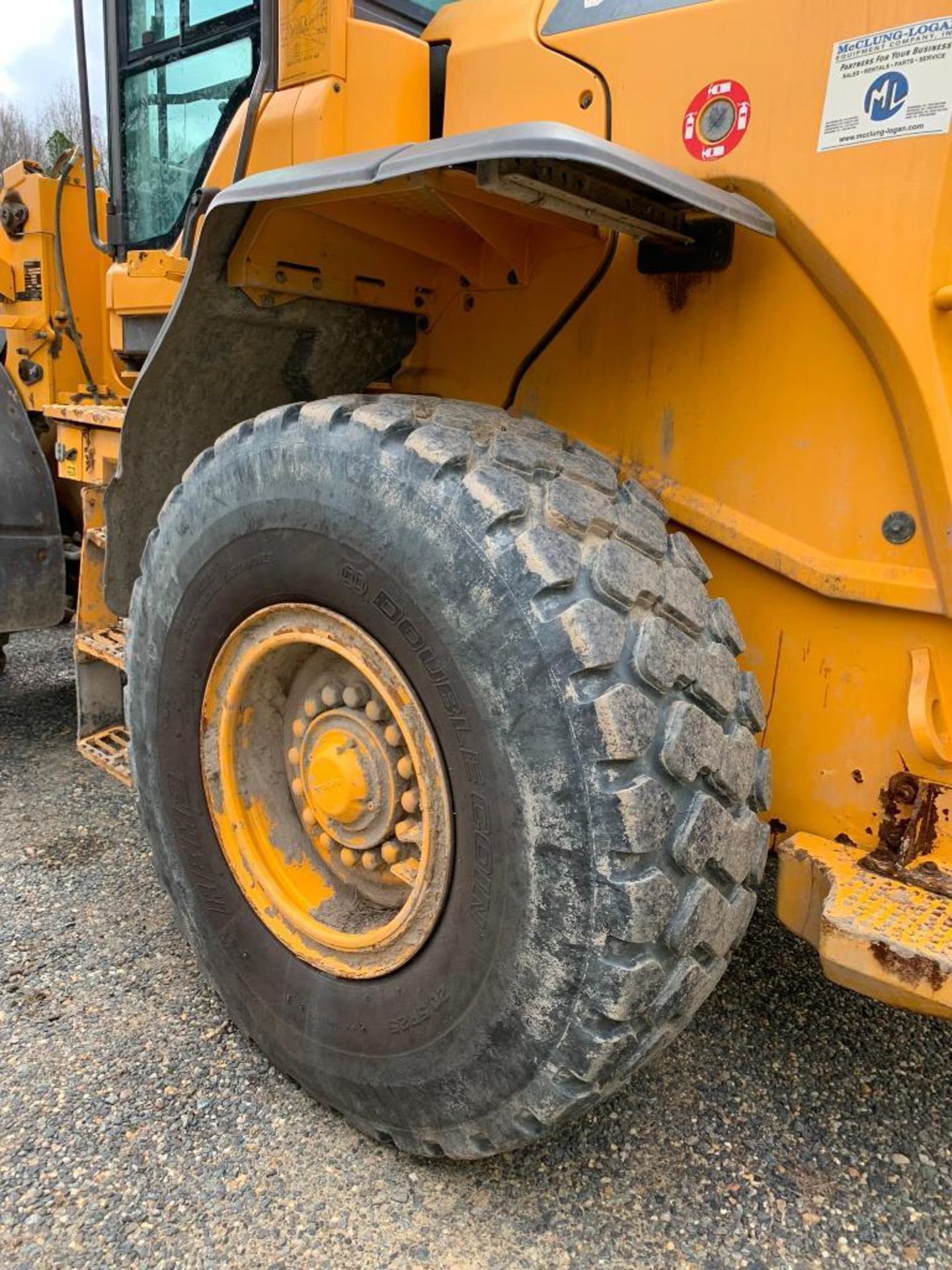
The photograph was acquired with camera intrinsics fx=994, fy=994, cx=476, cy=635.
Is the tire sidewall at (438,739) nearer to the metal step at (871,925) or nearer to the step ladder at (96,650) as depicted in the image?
the metal step at (871,925)

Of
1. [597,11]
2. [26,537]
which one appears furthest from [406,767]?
[26,537]

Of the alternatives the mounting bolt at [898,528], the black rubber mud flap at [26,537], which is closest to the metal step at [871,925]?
the mounting bolt at [898,528]

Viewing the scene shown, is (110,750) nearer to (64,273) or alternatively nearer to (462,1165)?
(462,1165)

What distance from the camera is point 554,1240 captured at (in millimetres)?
1892

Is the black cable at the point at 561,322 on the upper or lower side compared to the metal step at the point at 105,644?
upper

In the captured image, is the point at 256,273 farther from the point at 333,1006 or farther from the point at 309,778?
the point at 333,1006

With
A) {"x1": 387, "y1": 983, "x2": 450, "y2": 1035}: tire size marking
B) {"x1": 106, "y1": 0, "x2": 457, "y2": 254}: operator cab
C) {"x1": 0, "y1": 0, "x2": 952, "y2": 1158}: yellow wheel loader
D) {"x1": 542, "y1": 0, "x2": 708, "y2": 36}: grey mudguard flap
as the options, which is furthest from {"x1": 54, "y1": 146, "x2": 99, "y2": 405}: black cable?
{"x1": 387, "y1": 983, "x2": 450, "y2": 1035}: tire size marking

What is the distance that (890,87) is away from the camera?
167 centimetres

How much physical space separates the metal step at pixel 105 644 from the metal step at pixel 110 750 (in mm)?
228

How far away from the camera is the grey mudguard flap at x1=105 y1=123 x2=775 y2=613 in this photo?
83.4 inches

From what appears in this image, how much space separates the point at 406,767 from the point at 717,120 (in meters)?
1.37

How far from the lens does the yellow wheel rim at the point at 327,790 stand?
1893 mm

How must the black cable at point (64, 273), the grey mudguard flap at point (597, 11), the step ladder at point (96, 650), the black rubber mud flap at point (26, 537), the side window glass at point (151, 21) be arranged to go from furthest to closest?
the black cable at point (64, 273) → the black rubber mud flap at point (26, 537) → the step ladder at point (96, 650) → the side window glass at point (151, 21) → the grey mudguard flap at point (597, 11)

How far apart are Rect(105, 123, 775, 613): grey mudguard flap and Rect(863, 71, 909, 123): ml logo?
0.23m
